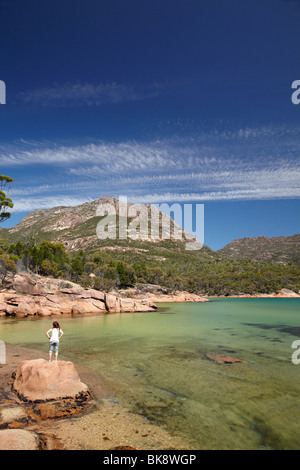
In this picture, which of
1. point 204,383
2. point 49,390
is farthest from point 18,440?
point 204,383

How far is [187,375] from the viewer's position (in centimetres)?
1148

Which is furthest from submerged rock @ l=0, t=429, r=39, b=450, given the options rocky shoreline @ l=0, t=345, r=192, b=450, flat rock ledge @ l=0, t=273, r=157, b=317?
flat rock ledge @ l=0, t=273, r=157, b=317

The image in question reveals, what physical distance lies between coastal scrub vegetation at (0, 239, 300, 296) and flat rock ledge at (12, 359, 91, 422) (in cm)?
4014

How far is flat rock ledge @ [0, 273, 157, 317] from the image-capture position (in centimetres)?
3438

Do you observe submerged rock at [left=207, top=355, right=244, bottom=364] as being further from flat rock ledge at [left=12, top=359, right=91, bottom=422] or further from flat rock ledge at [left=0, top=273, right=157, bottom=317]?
flat rock ledge at [left=0, top=273, right=157, bottom=317]

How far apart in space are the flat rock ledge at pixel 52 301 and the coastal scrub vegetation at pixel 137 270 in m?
6.93

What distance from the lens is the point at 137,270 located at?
87875 mm

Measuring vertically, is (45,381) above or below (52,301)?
above

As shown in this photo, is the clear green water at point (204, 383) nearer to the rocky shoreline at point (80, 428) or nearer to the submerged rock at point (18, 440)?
the rocky shoreline at point (80, 428)

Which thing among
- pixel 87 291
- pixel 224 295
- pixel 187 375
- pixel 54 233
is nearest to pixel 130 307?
pixel 87 291

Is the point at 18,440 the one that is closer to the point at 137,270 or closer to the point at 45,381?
the point at 45,381

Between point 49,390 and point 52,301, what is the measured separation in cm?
3229

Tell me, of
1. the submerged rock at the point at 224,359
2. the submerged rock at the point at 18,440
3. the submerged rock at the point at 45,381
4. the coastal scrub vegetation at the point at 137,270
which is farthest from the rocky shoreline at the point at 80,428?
the coastal scrub vegetation at the point at 137,270
